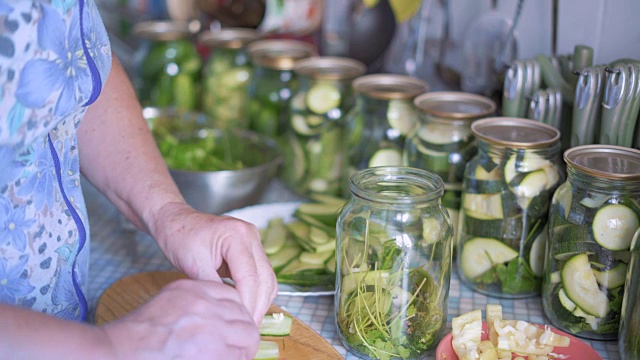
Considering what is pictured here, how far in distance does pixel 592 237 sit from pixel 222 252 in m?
0.51

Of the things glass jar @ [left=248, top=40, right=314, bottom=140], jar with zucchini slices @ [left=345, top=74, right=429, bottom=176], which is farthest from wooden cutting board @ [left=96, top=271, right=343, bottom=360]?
glass jar @ [left=248, top=40, right=314, bottom=140]

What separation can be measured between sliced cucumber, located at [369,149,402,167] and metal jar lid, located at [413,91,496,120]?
13 cm

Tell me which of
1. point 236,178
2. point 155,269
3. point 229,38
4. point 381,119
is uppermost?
point 229,38

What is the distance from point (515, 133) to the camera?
3.86 feet

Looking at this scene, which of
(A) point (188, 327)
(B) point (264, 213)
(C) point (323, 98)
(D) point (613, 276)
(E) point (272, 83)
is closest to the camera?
(A) point (188, 327)

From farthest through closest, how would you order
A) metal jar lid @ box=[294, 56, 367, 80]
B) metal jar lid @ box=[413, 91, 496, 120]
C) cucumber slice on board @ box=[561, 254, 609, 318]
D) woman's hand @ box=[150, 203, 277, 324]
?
metal jar lid @ box=[294, 56, 367, 80]
metal jar lid @ box=[413, 91, 496, 120]
cucumber slice on board @ box=[561, 254, 609, 318]
woman's hand @ box=[150, 203, 277, 324]

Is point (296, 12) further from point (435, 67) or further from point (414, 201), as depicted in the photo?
point (414, 201)

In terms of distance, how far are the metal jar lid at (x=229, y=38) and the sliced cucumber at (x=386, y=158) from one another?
0.57m

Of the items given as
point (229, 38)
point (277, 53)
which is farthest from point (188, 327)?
point (229, 38)

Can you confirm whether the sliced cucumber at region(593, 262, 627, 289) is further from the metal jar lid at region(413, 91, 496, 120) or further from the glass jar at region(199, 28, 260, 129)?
the glass jar at region(199, 28, 260, 129)

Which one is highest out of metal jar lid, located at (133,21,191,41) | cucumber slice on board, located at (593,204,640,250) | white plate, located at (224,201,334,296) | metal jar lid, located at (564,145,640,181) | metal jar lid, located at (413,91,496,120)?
metal jar lid, located at (133,21,191,41)

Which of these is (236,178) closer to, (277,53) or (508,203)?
(277,53)

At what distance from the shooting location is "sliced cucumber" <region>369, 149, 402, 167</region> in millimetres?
1410

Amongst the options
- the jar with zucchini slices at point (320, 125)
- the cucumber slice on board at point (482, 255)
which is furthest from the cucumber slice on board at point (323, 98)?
the cucumber slice on board at point (482, 255)
